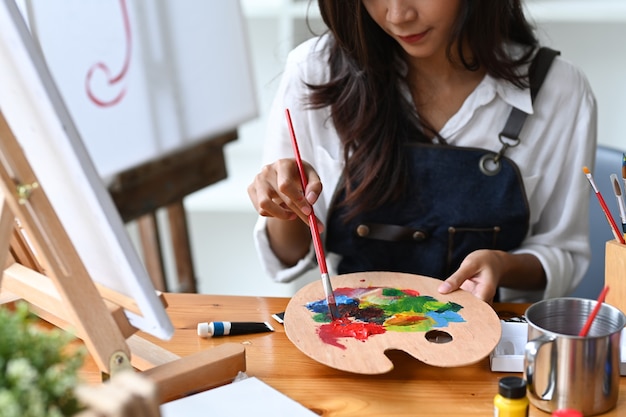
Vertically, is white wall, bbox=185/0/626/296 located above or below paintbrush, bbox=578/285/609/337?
below

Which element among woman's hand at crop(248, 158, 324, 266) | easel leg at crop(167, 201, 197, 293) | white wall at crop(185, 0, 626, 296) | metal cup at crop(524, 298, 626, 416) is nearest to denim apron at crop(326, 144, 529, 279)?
woman's hand at crop(248, 158, 324, 266)

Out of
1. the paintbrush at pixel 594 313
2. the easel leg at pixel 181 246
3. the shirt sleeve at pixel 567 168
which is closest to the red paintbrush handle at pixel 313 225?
the paintbrush at pixel 594 313

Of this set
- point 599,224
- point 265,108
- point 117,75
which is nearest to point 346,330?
point 599,224

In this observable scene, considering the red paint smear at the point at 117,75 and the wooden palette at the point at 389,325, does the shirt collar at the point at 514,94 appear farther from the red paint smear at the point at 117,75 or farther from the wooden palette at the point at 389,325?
the red paint smear at the point at 117,75

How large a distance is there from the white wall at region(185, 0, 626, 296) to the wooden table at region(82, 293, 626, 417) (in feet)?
3.48

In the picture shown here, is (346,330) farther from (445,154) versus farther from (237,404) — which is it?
(445,154)

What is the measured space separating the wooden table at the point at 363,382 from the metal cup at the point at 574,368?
2 cm

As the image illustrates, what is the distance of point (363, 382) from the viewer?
97 centimetres

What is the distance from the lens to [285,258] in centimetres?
151

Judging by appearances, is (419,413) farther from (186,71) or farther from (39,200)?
(186,71)

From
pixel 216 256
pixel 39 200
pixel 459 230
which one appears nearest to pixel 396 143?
pixel 459 230

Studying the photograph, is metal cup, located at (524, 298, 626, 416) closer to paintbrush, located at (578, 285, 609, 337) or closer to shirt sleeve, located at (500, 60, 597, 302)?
paintbrush, located at (578, 285, 609, 337)

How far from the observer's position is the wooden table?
3.00 feet

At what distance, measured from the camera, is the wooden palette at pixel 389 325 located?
952 mm
